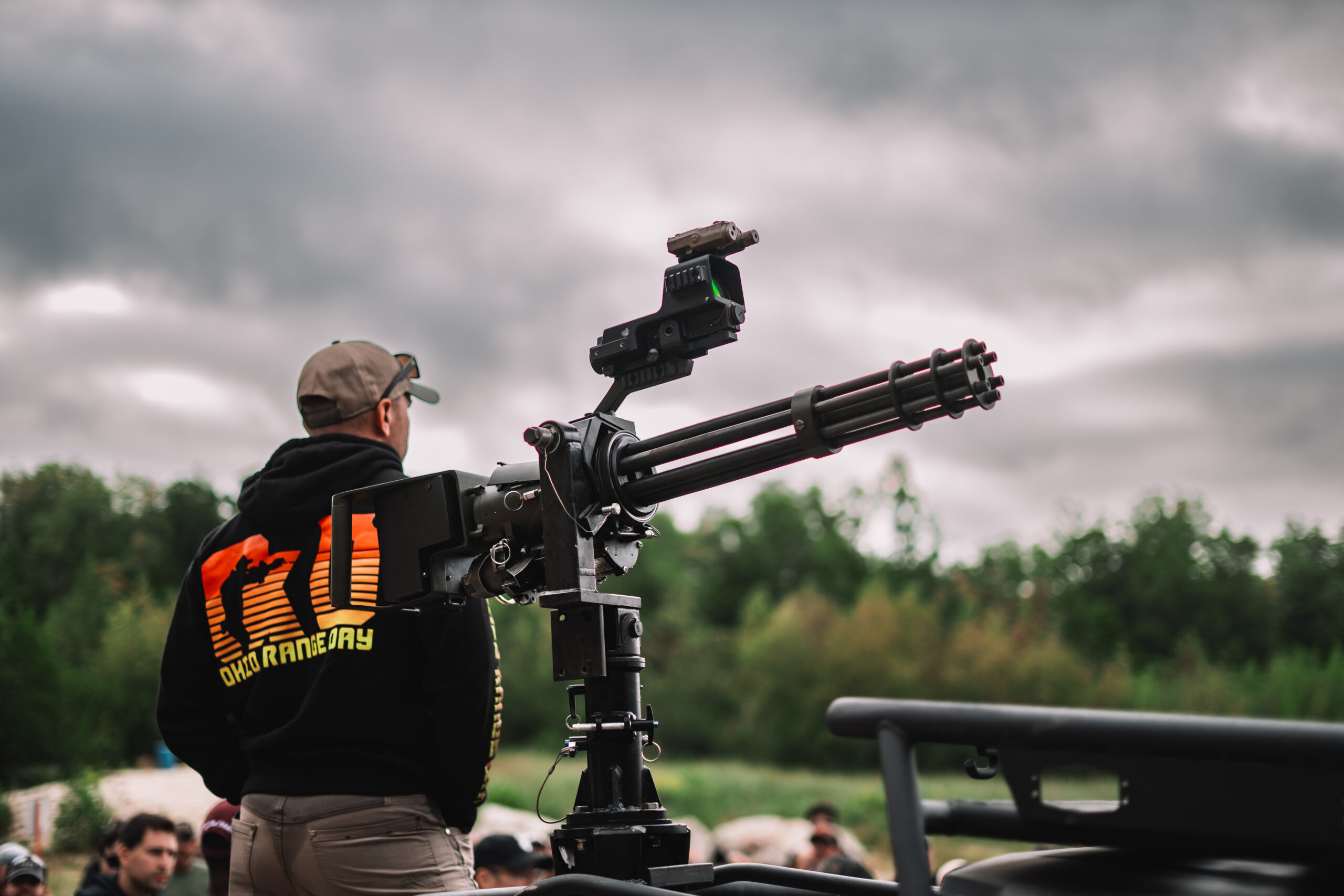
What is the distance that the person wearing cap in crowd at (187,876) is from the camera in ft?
23.9

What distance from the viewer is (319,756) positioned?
10.1ft

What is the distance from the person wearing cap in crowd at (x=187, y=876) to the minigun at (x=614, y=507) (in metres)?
5.17

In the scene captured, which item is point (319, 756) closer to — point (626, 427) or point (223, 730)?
point (223, 730)

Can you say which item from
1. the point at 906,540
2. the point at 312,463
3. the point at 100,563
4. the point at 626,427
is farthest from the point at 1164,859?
the point at 906,540

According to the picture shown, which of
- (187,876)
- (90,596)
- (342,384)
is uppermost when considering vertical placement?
(90,596)

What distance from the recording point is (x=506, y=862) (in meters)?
6.56

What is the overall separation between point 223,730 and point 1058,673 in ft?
147

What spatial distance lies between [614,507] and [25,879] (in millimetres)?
5904

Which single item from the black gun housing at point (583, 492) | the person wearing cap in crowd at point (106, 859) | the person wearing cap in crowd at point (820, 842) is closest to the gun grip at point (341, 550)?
the black gun housing at point (583, 492)

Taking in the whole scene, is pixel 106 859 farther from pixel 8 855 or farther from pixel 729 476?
pixel 729 476

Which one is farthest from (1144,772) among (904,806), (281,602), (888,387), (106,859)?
(106,859)

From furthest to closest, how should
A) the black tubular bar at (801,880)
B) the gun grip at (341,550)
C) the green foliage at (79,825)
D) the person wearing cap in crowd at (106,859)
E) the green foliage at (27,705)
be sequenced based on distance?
the green foliage at (27,705)
the green foliage at (79,825)
the person wearing cap in crowd at (106,859)
the gun grip at (341,550)
the black tubular bar at (801,880)

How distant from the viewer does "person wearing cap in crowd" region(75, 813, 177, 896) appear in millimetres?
6199

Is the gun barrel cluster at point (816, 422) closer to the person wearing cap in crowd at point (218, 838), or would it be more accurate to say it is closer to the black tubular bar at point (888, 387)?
the black tubular bar at point (888, 387)
